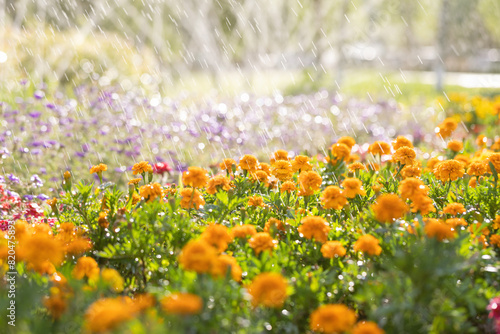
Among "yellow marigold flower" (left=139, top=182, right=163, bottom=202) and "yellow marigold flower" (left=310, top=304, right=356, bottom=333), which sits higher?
"yellow marigold flower" (left=139, top=182, right=163, bottom=202)

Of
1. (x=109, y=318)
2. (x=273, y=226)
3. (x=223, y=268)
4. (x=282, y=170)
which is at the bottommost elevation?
(x=109, y=318)

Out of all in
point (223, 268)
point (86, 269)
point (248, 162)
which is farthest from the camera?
point (248, 162)

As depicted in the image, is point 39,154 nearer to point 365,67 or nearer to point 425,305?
point 425,305

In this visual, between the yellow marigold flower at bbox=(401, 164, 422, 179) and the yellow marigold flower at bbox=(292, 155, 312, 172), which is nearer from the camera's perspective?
the yellow marigold flower at bbox=(401, 164, 422, 179)

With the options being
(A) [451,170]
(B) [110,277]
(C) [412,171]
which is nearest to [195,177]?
(B) [110,277]

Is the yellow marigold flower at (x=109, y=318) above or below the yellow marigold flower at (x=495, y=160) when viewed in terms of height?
below

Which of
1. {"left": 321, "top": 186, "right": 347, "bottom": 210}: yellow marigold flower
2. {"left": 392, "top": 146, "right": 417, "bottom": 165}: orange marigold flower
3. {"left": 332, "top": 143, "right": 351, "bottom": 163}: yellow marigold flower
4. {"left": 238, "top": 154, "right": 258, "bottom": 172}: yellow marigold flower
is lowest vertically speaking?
{"left": 321, "top": 186, "right": 347, "bottom": 210}: yellow marigold flower

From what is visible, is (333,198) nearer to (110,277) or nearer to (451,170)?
(451,170)

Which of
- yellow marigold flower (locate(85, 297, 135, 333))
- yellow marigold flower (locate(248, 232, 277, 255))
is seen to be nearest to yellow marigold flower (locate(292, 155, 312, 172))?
yellow marigold flower (locate(248, 232, 277, 255))

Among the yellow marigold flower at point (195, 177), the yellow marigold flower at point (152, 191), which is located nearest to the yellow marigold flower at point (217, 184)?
the yellow marigold flower at point (195, 177)

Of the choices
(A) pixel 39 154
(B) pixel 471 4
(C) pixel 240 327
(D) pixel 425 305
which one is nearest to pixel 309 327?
(C) pixel 240 327

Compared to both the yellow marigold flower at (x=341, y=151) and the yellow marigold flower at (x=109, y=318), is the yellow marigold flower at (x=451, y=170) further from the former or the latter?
the yellow marigold flower at (x=109, y=318)

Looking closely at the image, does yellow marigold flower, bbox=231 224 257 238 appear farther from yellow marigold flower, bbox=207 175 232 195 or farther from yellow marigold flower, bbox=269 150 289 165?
yellow marigold flower, bbox=269 150 289 165

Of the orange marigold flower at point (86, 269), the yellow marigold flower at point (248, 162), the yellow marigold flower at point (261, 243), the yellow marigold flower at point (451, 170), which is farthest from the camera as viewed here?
the yellow marigold flower at point (248, 162)
